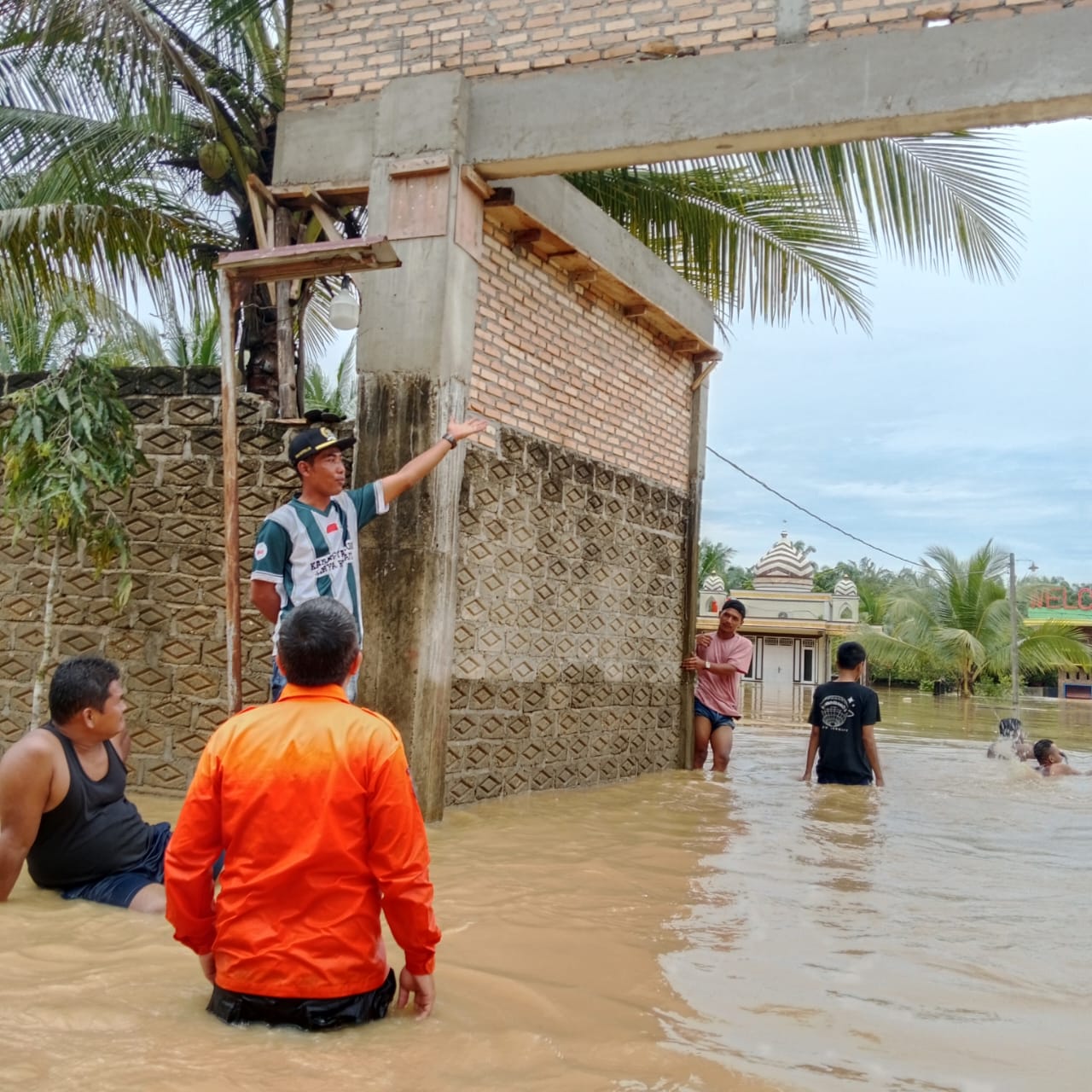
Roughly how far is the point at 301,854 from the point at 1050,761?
10.6 meters

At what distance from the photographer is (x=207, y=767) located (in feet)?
9.51

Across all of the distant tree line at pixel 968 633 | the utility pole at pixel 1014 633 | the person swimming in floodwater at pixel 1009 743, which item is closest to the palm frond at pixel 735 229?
the person swimming in floodwater at pixel 1009 743

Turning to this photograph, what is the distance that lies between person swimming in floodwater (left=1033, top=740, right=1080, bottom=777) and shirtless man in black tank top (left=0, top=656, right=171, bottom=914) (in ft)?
32.6

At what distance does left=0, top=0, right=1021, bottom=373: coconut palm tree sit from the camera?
8.25m

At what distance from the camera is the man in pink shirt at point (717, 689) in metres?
10.2

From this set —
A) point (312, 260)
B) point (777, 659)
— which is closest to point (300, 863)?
point (312, 260)

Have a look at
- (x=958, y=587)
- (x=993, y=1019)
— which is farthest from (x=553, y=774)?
(x=958, y=587)

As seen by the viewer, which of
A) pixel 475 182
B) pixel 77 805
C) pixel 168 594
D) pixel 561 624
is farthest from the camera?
pixel 561 624

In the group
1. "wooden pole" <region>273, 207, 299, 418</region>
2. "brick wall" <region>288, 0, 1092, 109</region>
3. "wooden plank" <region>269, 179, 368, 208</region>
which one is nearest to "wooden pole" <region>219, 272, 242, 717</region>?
"wooden pole" <region>273, 207, 299, 418</region>

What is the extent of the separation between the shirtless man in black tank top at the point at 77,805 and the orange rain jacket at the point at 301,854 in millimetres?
1414

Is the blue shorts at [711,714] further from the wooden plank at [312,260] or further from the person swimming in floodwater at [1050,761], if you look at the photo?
the wooden plank at [312,260]

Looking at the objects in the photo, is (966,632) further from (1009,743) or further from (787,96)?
(787,96)

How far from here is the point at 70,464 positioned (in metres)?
6.47

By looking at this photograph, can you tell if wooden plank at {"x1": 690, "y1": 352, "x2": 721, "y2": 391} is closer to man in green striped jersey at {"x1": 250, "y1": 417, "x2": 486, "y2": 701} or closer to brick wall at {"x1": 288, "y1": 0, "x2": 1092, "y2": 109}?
brick wall at {"x1": 288, "y1": 0, "x2": 1092, "y2": 109}
